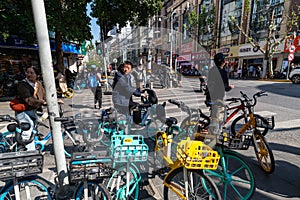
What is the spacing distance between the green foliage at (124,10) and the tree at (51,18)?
3.42 ft

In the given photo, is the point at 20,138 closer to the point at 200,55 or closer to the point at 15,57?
the point at 15,57

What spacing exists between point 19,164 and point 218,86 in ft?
10.8

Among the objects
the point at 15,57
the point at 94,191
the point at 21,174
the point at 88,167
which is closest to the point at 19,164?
the point at 21,174

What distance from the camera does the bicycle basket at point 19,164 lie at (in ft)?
5.39

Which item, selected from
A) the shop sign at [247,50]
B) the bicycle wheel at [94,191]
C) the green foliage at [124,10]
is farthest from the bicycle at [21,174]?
the shop sign at [247,50]

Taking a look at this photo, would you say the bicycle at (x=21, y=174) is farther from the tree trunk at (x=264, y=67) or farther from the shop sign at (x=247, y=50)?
the shop sign at (x=247, y=50)

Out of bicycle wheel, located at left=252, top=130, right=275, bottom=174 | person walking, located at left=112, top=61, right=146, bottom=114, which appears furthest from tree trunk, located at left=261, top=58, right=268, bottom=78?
person walking, located at left=112, top=61, right=146, bottom=114

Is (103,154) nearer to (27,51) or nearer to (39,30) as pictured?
(39,30)

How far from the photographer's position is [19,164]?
5.53 feet

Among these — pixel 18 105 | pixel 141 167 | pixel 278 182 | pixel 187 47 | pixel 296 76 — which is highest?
pixel 187 47

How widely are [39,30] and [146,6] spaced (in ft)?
29.1

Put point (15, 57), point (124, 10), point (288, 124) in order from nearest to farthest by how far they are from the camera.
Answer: point (288, 124)
point (124, 10)
point (15, 57)

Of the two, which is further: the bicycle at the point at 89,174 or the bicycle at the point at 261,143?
the bicycle at the point at 261,143

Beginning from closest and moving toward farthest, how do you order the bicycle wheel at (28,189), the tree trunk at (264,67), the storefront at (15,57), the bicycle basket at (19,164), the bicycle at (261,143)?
the bicycle basket at (19,164)
the bicycle wheel at (28,189)
the bicycle at (261,143)
the storefront at (15,57)
the tree trunk at (264,67)
